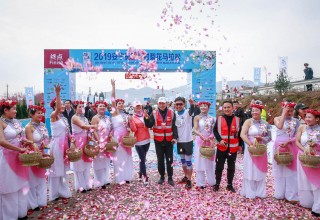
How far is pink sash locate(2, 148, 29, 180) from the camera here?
454 centimetres

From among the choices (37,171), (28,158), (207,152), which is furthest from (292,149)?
(37,171)

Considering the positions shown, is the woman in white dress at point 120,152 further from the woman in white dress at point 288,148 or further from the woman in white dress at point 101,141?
the woman in white dress at point 288,148

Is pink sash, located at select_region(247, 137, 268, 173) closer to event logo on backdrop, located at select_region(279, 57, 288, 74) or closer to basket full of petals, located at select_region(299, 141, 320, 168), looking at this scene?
basket full of petals, located at select_region(299, 141, 320, 168)

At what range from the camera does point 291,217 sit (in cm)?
483

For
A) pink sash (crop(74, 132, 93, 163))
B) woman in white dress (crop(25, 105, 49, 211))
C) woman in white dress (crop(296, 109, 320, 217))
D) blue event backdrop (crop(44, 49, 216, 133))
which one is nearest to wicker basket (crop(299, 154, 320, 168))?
woman in white dress (crop(296, 109, 320, 217))

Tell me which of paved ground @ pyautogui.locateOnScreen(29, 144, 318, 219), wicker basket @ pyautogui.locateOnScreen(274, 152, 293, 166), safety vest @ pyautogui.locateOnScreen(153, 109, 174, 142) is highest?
safety vest @ pyautogui.locateOnScreen(153, 109, 174, 142)

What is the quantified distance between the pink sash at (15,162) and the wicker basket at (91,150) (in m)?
1.44

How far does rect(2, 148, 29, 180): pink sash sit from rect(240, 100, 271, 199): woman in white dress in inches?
170

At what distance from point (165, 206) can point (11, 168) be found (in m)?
2.86

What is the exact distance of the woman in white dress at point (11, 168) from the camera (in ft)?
14.7

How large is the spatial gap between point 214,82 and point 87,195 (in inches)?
437

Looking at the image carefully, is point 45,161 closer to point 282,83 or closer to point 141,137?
point 141,137

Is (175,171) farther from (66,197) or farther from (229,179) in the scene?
(66,197)

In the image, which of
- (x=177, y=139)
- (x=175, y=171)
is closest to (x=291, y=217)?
(x=177, y=139)
